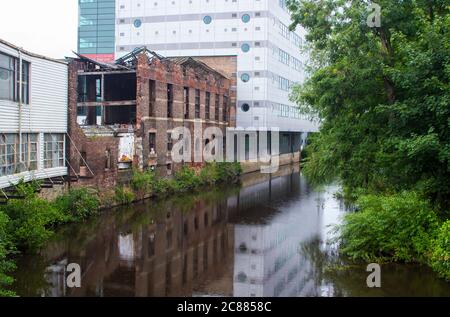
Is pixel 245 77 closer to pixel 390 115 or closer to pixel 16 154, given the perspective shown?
pixel 16 154

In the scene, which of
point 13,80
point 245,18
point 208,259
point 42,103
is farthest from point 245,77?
point 208,259

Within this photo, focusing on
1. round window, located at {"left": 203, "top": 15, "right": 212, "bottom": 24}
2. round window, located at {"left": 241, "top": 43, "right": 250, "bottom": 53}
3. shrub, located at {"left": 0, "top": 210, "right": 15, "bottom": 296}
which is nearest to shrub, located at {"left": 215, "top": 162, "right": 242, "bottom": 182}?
round window, located at {"left": 241, "top": 43, "right": 250, "bottom": 53}

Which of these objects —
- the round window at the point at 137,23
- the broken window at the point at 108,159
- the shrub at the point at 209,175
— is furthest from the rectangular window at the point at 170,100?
the round window at the point at 137,23

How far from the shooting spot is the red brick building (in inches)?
1018

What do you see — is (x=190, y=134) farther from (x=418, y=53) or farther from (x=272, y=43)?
(x=418, y=53)

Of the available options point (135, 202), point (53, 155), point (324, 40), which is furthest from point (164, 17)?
point (324, 40)

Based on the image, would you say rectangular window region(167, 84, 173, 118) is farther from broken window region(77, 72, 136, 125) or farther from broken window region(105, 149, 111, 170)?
broken window region(105, 149, 111, 170)

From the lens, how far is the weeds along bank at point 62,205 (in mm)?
16188

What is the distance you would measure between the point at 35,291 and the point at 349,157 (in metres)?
11.6

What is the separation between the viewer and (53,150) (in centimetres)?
2370

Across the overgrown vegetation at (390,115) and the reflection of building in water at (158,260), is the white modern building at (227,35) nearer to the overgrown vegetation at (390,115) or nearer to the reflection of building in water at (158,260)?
the reflection of building in water at (158,260)

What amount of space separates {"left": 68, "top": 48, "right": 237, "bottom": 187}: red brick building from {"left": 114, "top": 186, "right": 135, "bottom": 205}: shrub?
0.51m

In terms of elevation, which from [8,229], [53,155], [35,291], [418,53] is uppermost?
[418,53]
